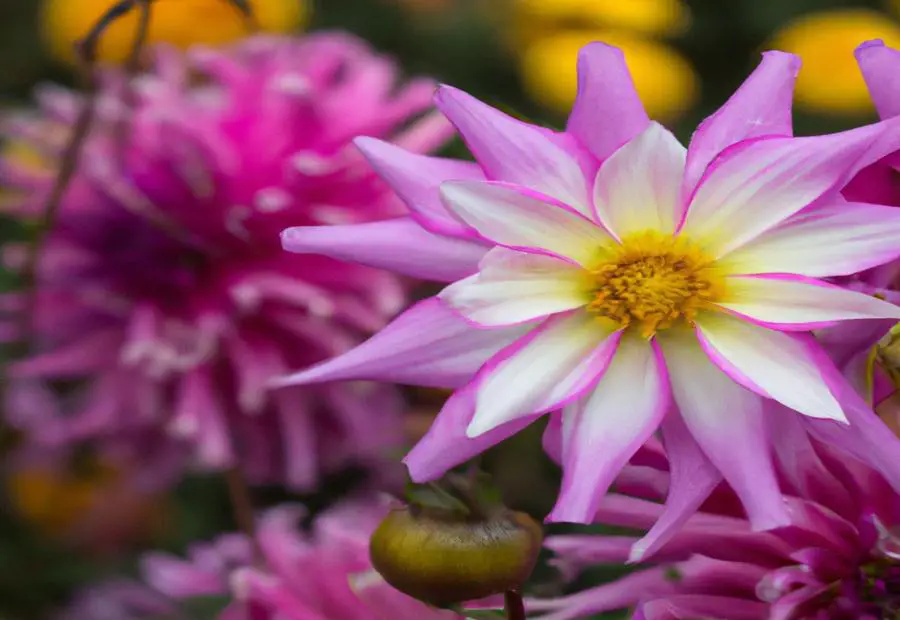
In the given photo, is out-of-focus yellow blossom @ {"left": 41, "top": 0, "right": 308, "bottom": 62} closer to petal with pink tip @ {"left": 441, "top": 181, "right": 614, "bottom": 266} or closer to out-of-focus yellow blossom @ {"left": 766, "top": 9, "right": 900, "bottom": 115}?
out-of-focus yellow blossom @ {"left": 766, "top": 9, "right": 900, "bottom": 115}

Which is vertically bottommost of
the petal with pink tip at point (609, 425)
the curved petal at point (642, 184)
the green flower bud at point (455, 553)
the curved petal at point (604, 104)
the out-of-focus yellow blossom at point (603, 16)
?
the out-of-focus yellow blossom at point (603, 16)

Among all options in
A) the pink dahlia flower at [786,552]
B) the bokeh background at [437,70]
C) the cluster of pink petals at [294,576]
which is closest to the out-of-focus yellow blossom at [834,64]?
the bokeh background at [437,70]

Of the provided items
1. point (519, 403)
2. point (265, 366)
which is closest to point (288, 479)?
point (265, 366)

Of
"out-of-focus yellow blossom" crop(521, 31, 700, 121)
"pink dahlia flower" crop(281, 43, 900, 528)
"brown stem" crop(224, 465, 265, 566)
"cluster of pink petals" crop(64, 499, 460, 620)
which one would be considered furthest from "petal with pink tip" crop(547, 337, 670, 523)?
"out-of-focus yellow blossom" crop(521, 31, 700, 121)

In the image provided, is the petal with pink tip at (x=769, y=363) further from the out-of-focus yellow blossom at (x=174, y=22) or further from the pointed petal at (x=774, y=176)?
the out-of-focus yellow blossom at (x=174, y=22)

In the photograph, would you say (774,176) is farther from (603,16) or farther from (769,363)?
(603,16)

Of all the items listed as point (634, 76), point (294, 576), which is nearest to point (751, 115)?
point (294, 576)
